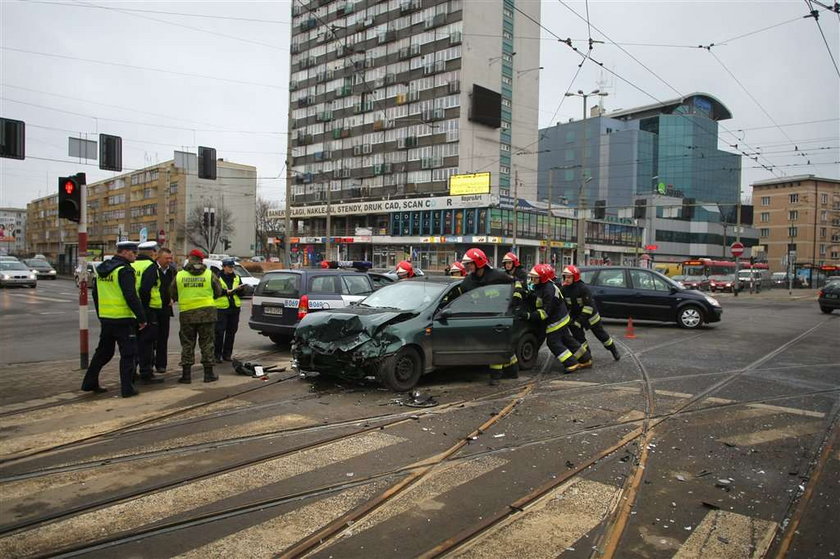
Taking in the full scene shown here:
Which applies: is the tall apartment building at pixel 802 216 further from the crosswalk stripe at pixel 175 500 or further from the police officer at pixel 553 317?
the crosswalk stripe at pixel 175 500

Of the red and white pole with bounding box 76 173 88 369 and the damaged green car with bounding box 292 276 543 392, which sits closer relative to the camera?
the damaged green car with bounding box 292 276 543 392

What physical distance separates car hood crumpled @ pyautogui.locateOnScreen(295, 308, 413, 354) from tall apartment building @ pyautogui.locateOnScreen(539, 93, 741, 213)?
87945mm

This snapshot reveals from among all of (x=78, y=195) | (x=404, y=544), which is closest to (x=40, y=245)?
(x=78, y=195)

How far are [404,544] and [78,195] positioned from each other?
8.01 m

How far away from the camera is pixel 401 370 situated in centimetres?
750

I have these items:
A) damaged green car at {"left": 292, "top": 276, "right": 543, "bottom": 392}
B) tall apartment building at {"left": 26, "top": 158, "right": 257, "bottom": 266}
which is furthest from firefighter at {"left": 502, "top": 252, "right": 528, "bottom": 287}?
tall apartment building at {"left": 26, "top": 158, "right": 257, "bottom": 266}

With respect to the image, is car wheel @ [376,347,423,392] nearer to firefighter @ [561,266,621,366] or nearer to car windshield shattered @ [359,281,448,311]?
car windshield shattered @ [359,281,448,311]

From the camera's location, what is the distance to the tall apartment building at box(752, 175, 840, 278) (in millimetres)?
91312

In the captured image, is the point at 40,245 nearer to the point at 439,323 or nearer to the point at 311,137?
the point at 311,137

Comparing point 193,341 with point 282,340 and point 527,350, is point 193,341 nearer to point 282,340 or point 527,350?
point 282,340

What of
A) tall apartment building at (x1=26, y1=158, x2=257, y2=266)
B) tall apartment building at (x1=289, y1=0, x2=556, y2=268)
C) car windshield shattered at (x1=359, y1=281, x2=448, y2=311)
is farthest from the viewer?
tall apartment building at (x1=26, y1=158, x2=257, y2=266)

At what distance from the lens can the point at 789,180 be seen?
3730 inches

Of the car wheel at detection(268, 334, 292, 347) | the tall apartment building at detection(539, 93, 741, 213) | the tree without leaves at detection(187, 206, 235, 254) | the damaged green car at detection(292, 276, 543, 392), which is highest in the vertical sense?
the tall apartment building at detection(539, 93, 741, 213)

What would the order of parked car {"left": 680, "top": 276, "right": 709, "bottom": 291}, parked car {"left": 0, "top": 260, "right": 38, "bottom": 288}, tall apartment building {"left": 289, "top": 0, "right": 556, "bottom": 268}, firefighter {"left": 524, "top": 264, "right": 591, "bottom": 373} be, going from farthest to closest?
tall apartment building {"left": 289, "top": 0, "right": 556, "bottom": 268}, parked car {"left": 680, "top": 276, "right": 709, "bottom": 291}, parked car {"left": 0, "top": 260, "right": 38, "bottom": 288}, firefighter {"left": 524, "top": 264, "right": 591, "bottom": 373}
